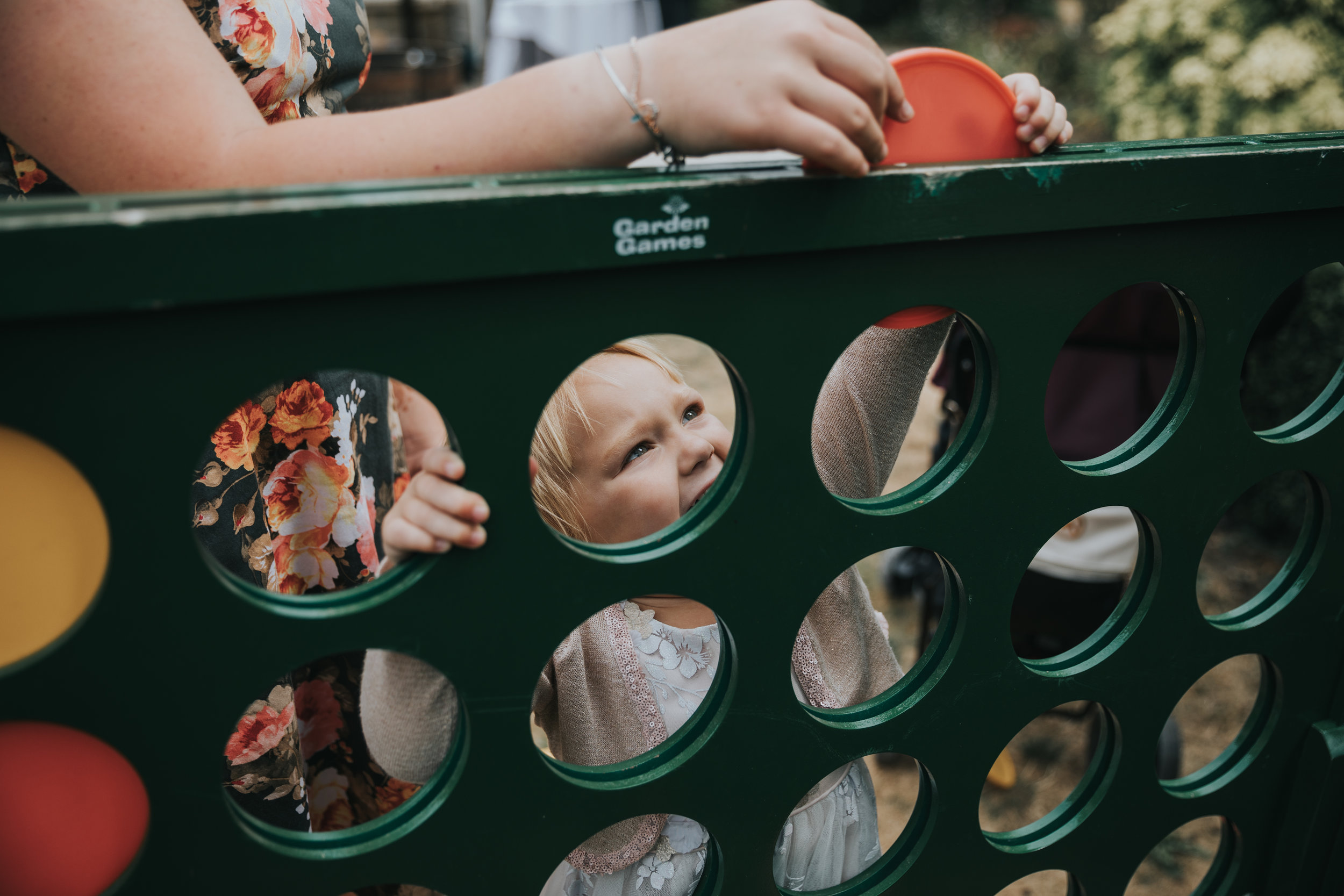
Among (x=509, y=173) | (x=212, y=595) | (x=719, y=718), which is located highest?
(x=509, y=173)

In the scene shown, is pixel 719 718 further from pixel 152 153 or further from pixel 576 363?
pixel 152 153

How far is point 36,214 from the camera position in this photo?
0.45m

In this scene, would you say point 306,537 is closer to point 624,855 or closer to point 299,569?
point 299,569

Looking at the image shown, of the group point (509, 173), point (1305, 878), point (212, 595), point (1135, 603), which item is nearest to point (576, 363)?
point (509, 173)

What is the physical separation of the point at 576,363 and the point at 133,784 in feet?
1.31

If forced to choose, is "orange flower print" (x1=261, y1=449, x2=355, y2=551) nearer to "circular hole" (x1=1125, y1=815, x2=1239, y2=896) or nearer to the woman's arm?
the woman's arm

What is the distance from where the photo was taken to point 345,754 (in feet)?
3.95

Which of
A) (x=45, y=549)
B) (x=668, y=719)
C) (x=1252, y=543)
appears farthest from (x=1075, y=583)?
(x=45, y=549)

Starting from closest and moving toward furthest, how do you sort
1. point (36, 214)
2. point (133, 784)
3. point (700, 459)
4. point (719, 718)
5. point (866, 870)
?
point (36, 214)
point (133, 784)
point (719, 718)
point (866, 870)
point (700, 459)

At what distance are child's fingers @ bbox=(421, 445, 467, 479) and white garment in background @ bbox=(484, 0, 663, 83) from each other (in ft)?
14.3

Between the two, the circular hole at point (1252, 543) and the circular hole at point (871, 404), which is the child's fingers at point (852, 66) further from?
the circular hole at point (1252, 543)

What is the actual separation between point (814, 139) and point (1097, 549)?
177 centimetres

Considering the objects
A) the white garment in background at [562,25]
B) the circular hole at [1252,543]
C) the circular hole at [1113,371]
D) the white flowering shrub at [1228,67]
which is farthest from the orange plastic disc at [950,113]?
the white garment in background at [562,25]

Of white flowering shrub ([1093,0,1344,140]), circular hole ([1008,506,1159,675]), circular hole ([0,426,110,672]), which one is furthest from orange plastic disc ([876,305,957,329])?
white flowering shrub ([1093,0,1344,140])
